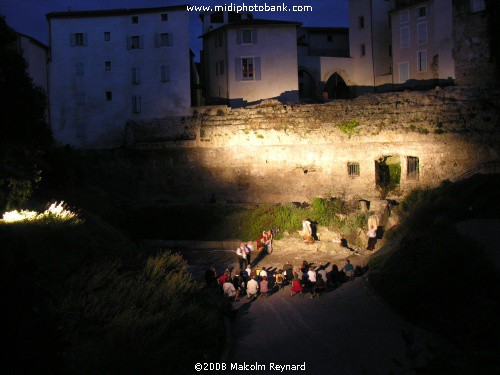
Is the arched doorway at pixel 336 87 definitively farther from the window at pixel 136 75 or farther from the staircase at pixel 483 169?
the staircase at pixel 483 169

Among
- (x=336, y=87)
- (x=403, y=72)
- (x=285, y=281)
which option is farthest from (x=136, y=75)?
(x=285, y=281)

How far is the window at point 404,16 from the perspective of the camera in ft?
129

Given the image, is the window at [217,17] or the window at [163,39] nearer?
the window at [163,39]

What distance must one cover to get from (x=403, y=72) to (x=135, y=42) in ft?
70.9

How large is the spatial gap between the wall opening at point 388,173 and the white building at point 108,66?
56.6 feet

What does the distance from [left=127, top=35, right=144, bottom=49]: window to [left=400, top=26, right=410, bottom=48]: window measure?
20.8 meters

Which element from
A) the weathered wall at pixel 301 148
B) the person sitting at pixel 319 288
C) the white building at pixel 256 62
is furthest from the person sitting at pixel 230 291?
the white building at pixel 256 62

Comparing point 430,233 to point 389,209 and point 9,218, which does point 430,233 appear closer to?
point 389,209

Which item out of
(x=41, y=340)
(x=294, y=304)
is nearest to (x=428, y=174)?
(x=294, y=304)

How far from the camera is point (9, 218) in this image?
1622 cm

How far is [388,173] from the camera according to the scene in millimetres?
29641

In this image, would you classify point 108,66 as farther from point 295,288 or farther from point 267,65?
point 295,288

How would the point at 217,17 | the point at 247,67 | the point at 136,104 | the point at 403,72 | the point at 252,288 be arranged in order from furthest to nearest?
the point at 217,17, the point at 403,72, the point at 247,67, the point at 136,104, the point at 252,288

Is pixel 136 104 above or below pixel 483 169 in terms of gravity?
above
